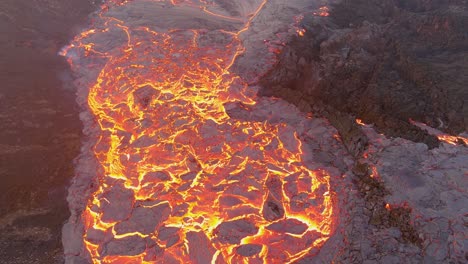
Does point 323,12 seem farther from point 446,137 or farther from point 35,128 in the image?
point 35,128

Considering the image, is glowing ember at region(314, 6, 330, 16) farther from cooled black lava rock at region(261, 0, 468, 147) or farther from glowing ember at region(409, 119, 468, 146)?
glowing ember at region(409, 119, 468, 146)

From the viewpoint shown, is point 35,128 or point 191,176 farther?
point 35,128

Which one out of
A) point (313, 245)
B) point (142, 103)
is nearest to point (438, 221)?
point (313, 245)

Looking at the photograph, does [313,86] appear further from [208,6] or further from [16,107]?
[16,107]

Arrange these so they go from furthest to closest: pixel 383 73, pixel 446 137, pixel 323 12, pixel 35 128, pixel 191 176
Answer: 1. pixel 323 12
2. pixel 383 73
3. pixel 35 128
4. pixel 446 137
5. pixel 191 176

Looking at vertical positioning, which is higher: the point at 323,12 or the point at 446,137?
the point at 323,12

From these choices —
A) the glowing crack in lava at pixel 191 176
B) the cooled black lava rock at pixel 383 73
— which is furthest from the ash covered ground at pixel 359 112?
the glowing crack in lava at pixel 191 176

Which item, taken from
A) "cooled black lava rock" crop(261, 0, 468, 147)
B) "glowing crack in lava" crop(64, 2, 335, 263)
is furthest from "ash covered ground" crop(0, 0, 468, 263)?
"glowing crack in lava" crop(64, 2, 335, 263)

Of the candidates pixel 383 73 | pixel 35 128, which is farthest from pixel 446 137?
pixel 35 128
